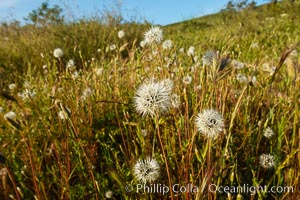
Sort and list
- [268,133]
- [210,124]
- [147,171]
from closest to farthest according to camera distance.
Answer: [210,124] < [147,171] < [268,133]

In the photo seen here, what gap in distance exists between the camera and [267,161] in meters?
1.28

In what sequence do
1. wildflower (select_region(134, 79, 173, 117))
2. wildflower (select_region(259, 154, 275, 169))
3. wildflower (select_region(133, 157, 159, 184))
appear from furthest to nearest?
wildflower (select_region(259, 154, 275, 169)) → wildflower (select_region(133, 157, 159, 184)) → wildflower (select_region(134, 79, 173, 117))

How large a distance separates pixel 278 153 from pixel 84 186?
0.78 m

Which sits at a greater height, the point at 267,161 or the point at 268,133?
the point at 268,133

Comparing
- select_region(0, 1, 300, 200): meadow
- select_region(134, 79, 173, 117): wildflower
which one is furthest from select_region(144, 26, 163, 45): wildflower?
select_region(134, 79, 173, 117): wildflower

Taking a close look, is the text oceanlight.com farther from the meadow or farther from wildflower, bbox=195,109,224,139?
wildflower, bbox=195,109,224,139

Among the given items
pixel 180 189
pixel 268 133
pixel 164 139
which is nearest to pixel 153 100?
pixel 180 189

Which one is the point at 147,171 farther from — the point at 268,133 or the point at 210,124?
the point at 268,133

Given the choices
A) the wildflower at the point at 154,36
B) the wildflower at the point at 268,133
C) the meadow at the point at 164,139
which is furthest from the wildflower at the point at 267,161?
the wildflower at the point at 154,36

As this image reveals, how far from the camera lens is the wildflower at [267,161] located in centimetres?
127

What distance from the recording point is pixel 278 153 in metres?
1.35

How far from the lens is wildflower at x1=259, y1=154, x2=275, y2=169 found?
4.17 feet

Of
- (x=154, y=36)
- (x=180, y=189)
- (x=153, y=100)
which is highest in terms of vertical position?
(x=154, y=36)

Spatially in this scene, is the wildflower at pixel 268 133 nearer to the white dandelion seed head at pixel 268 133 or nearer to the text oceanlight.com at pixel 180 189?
the white dandelion seed head at pixel 268 133
